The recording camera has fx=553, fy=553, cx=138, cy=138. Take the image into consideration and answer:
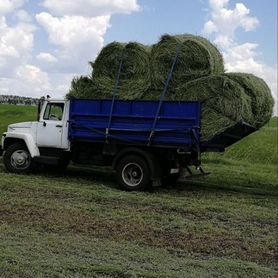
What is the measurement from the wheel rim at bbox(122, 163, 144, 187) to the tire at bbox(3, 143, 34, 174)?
2485mm

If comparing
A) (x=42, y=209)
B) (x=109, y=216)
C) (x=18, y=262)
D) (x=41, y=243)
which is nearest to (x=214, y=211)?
(x=109, y=216)

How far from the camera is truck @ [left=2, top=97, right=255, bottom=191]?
11008 millimetres

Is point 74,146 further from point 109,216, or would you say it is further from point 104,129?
point 109,216

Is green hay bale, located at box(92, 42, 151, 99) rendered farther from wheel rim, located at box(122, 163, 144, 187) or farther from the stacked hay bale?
wheel rim, located at box(122, 163, 144, 187)

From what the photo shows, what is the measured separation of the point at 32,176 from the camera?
40.9 feet

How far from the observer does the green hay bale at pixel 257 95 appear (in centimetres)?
1062

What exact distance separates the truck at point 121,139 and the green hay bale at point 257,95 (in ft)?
1.09

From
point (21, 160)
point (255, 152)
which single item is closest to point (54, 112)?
point (21, 160)

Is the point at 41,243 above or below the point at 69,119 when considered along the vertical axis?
below

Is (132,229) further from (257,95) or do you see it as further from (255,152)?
(255,152)

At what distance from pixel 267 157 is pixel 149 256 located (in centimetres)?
1695

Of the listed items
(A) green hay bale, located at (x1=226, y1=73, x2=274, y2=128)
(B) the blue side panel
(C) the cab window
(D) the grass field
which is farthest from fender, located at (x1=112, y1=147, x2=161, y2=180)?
(A) green hay bale, located at (x1=226, y1=73, x2=274, y2=128)

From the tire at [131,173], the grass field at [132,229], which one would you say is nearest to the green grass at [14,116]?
the tire at [131,173]

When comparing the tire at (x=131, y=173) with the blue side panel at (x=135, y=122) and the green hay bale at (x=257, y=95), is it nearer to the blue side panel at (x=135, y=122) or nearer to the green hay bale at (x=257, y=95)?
the blue side panel at (x=135, y=122)
